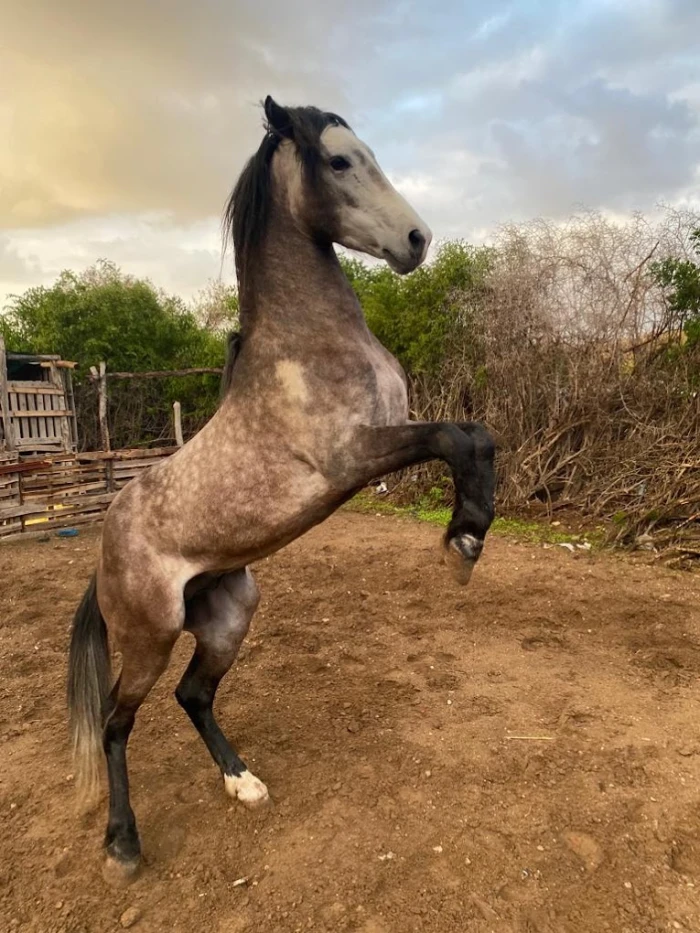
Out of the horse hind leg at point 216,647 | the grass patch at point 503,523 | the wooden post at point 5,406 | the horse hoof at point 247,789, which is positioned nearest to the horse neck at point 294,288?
the horse hind leg at point 216,647

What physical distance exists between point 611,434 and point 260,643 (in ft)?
19.3

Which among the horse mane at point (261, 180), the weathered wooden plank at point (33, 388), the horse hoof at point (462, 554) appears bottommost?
the horse hoof at point (462, 554)

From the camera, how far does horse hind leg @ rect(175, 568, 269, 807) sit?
2934 mm

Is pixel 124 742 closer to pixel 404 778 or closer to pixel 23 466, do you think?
pixel 404 778

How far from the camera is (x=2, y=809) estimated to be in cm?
291

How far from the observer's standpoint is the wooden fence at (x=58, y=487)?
877 centimetres

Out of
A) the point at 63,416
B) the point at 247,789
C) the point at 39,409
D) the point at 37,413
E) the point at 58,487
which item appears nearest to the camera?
the point at 247,789

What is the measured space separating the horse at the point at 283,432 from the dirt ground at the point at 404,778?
1.25ft

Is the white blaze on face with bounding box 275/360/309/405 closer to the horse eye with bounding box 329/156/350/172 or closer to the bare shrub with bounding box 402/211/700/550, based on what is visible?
the horse eye with bounding box 329/156/350/172

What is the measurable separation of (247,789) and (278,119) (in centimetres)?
291

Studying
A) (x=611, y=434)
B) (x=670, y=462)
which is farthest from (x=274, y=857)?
(x=611, y=434)

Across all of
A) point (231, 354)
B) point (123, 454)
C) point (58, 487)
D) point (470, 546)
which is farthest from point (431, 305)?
point (470, 546)

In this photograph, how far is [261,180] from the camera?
2.31 m

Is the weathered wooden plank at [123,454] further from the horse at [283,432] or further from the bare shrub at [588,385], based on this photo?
the horse at [283,432]
